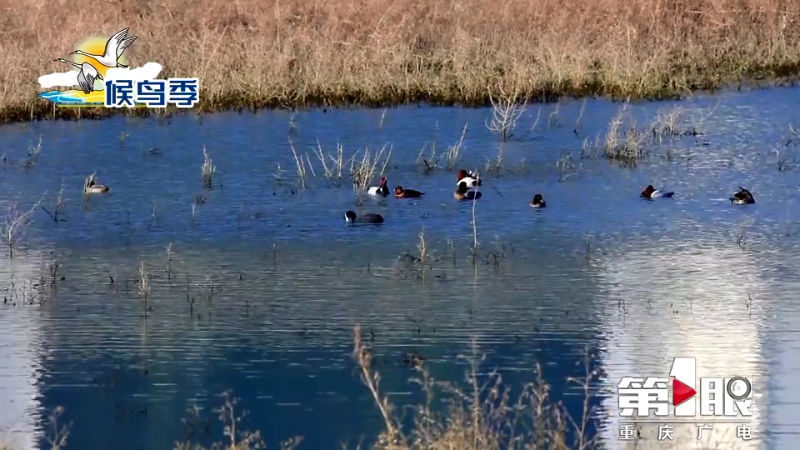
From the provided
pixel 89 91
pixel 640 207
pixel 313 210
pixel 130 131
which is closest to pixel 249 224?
pixel 313 210

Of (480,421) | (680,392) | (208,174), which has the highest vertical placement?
(208,174)

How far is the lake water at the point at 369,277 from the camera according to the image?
8.08 metres

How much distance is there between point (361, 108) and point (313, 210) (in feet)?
18.9

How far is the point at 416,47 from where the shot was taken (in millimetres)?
22594

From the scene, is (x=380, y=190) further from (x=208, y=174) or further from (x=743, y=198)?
(x=743, y=198)

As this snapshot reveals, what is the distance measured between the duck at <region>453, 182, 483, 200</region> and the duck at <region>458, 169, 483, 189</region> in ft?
0.15

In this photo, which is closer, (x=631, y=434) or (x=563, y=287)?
(x=631, y=434)

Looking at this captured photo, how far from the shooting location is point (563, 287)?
34.2 feet

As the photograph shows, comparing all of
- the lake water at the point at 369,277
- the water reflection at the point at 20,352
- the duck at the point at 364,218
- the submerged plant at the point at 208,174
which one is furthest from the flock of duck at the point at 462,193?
the water reflection at the point at 20,352

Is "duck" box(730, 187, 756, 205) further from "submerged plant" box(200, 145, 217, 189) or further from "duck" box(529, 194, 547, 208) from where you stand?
"submerged plant" box(200, 145, 217, 189)

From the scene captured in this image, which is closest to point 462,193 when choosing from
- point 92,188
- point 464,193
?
point 464,193

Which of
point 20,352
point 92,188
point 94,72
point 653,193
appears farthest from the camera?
point 94,72

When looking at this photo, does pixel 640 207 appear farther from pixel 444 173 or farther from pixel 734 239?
Result: pixel 444 173

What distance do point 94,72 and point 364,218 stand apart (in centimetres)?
936
